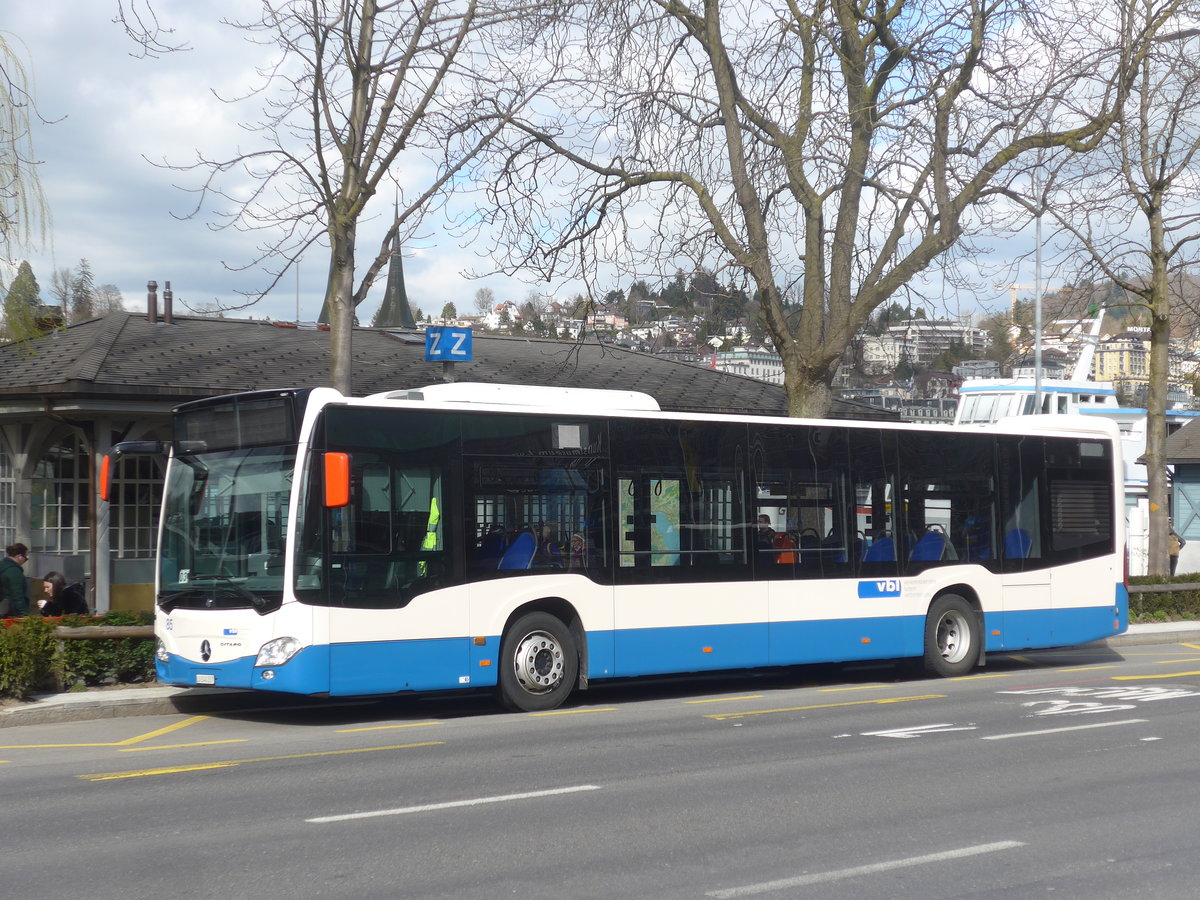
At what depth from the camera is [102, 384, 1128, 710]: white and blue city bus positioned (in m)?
11.7

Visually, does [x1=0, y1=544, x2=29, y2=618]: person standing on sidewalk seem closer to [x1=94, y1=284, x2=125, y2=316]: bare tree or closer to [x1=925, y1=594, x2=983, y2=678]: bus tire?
[x1=925, y1=594, x2=983, y2=678]: bus tire

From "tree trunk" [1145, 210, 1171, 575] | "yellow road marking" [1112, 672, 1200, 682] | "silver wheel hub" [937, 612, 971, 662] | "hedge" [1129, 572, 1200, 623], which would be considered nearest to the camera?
"yellow road marking" [1112, 672, 1200, 682]

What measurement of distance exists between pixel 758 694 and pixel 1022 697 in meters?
2.86

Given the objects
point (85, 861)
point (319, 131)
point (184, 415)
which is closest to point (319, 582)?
point (184, 415)

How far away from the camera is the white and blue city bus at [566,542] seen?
11.7m

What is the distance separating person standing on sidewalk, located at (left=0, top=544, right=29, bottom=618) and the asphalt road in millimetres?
3419

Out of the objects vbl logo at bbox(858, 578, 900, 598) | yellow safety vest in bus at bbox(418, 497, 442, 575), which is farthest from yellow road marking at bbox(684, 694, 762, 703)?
yellow safety vest in bus at bbox(418, 497, 442, 575)

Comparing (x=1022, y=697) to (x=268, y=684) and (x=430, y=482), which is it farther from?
(x=268, y=684)

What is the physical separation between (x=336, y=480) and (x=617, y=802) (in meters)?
4.15

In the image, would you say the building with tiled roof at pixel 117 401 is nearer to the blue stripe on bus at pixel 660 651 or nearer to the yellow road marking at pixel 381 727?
the yellow road marking at pixel 381 727

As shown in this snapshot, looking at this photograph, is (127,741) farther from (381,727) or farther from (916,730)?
(916,730)

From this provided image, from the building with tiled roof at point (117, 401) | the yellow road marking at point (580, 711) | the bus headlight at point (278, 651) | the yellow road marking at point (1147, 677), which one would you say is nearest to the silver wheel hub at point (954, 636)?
the yellow road marking at point (1147, 677)

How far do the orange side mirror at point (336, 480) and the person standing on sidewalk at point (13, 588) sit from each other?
5962 millimetres

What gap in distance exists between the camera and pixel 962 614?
1666 cm
